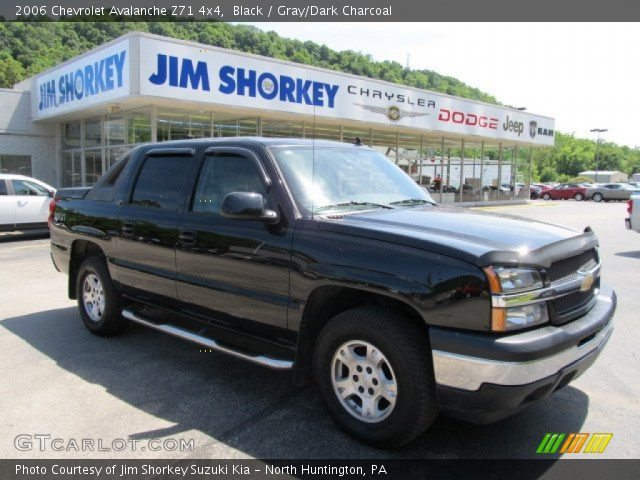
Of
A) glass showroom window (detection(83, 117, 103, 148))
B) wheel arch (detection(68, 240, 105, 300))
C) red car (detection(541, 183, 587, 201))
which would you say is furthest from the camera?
red car (detection(541, 183, 587, 201))

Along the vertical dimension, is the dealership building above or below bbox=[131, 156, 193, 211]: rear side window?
above

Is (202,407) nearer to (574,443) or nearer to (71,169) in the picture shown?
(574,443)

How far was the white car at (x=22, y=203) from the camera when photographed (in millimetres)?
12453

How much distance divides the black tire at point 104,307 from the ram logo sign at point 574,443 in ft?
12.7

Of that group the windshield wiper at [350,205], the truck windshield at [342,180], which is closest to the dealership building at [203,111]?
the truck windshield at [342,180]

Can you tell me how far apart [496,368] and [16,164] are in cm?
2355

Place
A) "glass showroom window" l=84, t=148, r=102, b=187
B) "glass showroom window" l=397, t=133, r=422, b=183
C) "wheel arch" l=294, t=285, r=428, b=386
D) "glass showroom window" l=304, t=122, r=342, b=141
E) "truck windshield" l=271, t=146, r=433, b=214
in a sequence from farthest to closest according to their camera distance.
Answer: "glass showroom window" l=397, t=133, r=422, b=183
"glass showroom window" l=304, t=122, r=342, b=141
"glass showroom window" l=84, t=148, r=102, b=187
"truck windshield" l=271, t=146, r=433, b=214
"wheel arch" l=294, t=285, r=428, b=386

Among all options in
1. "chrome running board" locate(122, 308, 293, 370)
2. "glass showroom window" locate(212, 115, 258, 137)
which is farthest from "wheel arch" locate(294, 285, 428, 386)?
"glass showroom window" locate(212, 115, 258, 137)

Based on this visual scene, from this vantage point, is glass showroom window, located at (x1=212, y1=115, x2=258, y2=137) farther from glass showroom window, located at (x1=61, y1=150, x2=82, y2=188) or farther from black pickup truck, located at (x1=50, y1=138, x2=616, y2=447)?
black pickup truck, located at (x1=50, y1=138, x2=616, y2=447)

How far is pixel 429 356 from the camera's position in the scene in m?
2.96

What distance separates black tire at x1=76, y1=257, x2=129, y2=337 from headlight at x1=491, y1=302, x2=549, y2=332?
3736mm

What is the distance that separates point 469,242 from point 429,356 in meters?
0.68

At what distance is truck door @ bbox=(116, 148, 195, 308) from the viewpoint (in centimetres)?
445

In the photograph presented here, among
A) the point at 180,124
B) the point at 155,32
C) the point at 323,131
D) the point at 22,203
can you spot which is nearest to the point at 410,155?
the point at 323,131
